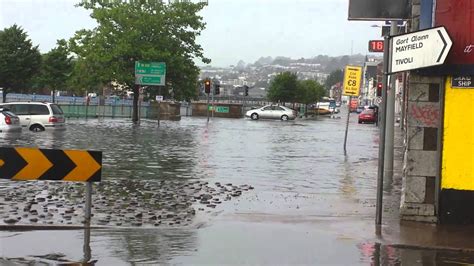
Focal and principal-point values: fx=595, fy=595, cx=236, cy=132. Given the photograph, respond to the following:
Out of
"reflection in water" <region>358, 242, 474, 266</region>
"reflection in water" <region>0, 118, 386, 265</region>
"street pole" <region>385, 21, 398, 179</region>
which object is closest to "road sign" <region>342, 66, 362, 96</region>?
"reflection in water" <region>0, 118, 386, 265</region>

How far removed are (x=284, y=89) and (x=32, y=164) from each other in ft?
232

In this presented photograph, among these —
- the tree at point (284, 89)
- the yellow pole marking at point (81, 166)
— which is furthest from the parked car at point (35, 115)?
the tree at point (284, 89)

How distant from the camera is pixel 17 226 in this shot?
25.6 ft

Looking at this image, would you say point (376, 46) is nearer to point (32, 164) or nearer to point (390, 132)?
point (390, 132)

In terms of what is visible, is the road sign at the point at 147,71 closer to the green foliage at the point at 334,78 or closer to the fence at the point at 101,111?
the fence at the point at 101,111

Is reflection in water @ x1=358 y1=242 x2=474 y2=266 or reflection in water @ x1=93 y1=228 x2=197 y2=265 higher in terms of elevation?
reflection in water @ x1=358 y1=242 x2=474 y2=266

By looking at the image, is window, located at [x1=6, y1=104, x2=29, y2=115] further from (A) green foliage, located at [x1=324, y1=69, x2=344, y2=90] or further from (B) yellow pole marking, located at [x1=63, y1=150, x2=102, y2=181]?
(A) green foliage, located at [x1=324, y1=69, x2=344, y2=90]

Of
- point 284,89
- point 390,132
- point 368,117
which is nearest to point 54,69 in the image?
point 368,117

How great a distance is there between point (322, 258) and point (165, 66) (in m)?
36.1

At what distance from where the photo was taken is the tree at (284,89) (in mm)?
77375

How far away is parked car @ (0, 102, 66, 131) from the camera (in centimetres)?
2745

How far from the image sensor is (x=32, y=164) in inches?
305

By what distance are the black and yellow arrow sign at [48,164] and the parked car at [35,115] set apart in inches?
805

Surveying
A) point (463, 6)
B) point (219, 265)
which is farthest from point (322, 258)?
point (463, 6)
